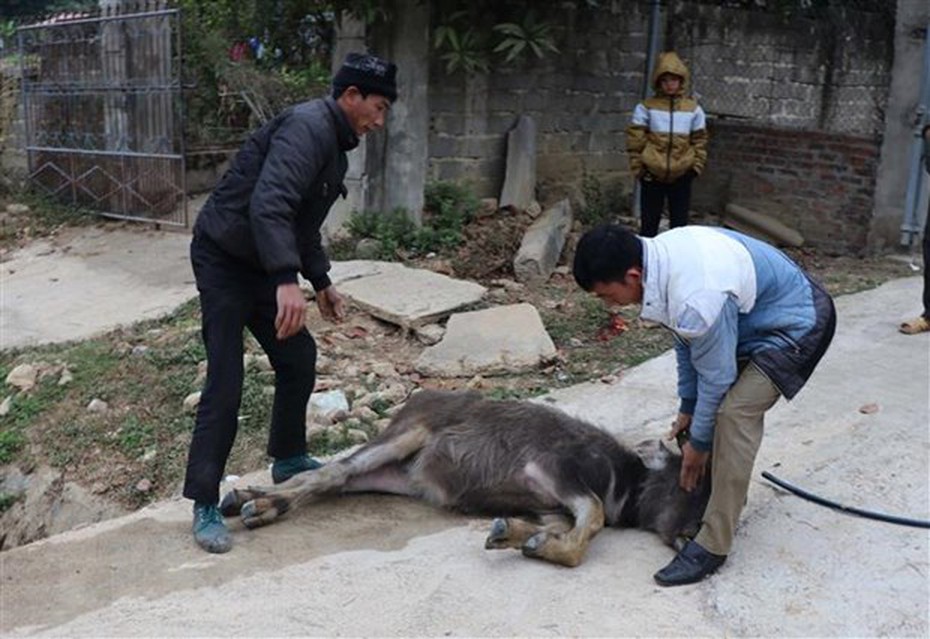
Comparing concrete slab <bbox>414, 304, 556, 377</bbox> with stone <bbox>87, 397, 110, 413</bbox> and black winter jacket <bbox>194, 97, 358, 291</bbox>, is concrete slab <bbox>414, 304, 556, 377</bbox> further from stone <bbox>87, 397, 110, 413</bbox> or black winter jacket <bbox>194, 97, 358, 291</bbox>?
black winter jacket <bbox>194, 97, 358, 291</bbox>

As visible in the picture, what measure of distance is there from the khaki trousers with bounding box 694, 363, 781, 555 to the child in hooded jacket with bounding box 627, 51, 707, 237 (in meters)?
4.70

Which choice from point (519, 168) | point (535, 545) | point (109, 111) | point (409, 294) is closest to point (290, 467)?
point (535, 545)

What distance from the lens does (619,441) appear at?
411 centimetres

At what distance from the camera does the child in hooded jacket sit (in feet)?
26.3

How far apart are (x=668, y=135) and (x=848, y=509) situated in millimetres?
4521

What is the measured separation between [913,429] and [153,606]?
368cm

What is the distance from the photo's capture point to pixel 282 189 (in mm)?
3551

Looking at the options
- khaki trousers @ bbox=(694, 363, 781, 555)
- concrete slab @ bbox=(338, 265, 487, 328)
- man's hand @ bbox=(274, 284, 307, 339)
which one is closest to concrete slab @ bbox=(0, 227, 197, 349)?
concrete slab @ bbox=(338, 265, 487, 328)

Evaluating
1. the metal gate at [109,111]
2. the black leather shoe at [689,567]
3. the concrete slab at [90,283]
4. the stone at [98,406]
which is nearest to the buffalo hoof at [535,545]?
the black leather shoe at [689,567]

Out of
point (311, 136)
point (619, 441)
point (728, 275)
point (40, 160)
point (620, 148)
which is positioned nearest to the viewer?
point (728, 275)

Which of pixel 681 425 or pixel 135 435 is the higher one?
pixel 681 425

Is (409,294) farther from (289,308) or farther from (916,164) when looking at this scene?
(916,164)

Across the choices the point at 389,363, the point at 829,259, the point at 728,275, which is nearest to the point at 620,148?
the point at 829,259

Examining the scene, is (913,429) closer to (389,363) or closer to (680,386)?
(680,386)
